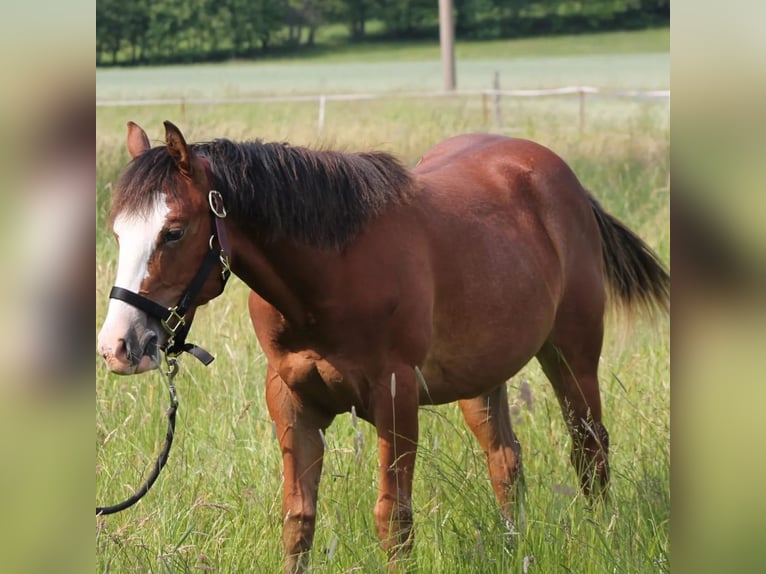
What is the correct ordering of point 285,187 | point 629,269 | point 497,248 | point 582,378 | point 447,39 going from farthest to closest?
point 447,39
point 629,269
point 582,378
point 497,248
point 285,187

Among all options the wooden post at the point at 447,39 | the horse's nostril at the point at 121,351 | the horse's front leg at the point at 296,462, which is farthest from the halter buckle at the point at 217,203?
the wooden post at the point at 447,39

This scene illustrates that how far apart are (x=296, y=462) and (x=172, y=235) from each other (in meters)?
0.99

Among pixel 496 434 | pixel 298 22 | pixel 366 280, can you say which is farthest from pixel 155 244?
pixel 298 22

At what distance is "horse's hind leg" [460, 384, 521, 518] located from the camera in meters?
4.22

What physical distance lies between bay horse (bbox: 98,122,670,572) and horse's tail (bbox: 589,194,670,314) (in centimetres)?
40

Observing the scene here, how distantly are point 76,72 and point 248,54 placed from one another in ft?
144

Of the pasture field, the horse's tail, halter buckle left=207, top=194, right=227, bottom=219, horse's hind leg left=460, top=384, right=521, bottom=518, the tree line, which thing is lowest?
horse's hind leg left=460, top=384, right=521, bottom=518

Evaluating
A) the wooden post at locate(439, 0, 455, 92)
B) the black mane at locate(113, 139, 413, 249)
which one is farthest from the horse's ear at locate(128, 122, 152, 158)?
the wooden post at locate(439, 0, 455, 92)

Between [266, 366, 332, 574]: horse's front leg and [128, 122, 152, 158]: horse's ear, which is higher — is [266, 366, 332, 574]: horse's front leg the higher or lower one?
the lower one

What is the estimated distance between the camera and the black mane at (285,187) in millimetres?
2738

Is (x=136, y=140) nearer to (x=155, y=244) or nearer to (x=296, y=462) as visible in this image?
(x=155, y=244)

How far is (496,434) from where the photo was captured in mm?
4270

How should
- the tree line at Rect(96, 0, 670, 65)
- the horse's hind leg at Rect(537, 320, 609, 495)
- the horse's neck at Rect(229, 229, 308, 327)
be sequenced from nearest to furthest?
the horse's neck at Rect(229, 229, 308, 327), the horse's hind leg at Rect(537, 320, 609, 495), the tree line at Rect(96, 0, 670, 65)

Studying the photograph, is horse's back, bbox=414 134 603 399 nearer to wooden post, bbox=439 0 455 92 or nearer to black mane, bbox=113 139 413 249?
black mane, bbox=113 139 413 249
